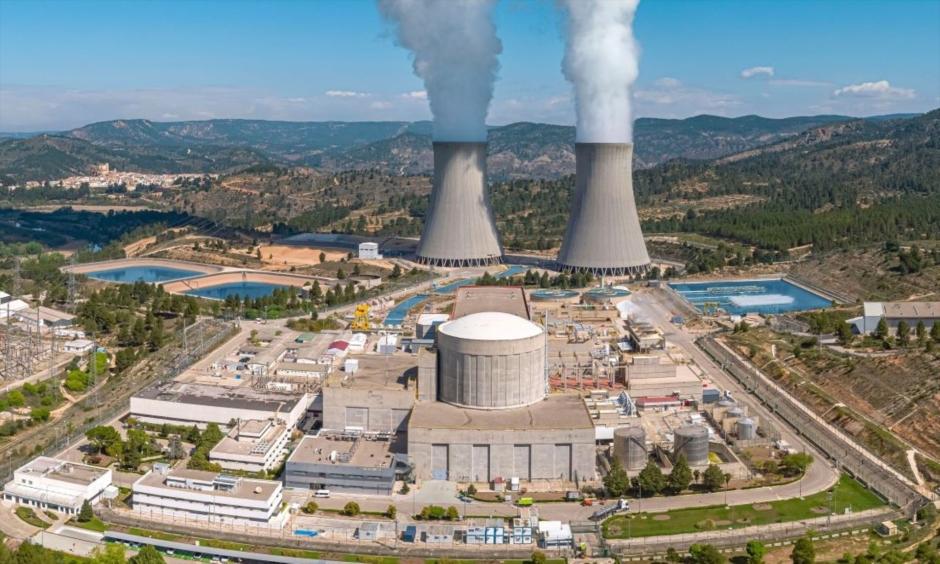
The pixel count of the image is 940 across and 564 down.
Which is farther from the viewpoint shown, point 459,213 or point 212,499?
point 459,213

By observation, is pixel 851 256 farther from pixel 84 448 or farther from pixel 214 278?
pixel 84 448

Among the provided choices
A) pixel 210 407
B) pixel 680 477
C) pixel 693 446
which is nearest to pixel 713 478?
pixel 680 477

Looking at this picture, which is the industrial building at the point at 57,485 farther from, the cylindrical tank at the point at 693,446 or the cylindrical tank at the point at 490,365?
the cylindrical tank at the point at 693,446

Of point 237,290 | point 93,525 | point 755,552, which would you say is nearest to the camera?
point 755,552

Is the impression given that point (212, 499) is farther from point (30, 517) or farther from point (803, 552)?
point (803, 552)

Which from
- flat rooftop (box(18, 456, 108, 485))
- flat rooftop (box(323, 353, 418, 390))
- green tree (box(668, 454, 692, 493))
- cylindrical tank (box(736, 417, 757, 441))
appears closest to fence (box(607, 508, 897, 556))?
green tree (box(668, 454, 692, 493))
